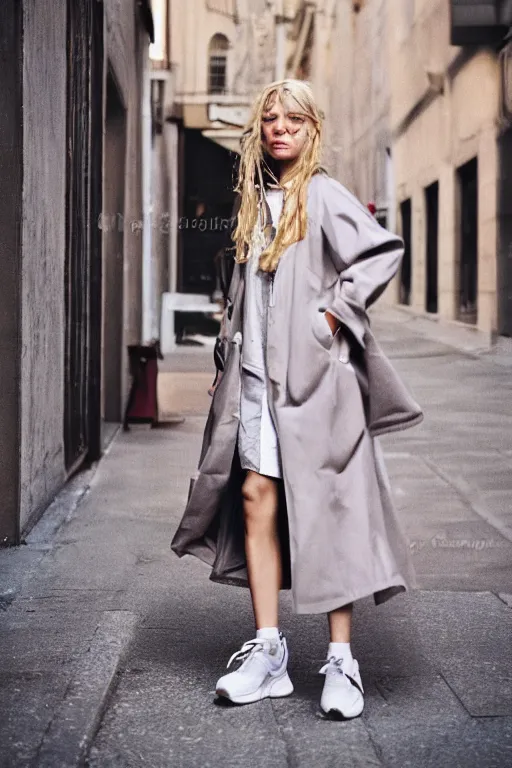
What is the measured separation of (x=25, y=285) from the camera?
561cm

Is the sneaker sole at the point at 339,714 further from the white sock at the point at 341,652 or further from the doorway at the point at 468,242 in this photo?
the doorway at the point at 468,242

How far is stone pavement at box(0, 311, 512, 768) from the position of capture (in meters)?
3.28

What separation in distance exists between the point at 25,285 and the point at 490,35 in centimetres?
1517

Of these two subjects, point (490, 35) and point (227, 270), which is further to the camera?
point (490, 35)

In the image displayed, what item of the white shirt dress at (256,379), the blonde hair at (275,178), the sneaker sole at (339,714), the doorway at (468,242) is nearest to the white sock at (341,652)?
the sneaker sole at (339,714)

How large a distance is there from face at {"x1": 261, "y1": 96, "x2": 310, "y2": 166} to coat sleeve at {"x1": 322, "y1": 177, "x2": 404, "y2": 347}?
0.17 m

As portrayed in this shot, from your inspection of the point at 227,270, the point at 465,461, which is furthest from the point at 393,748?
the point at 465,461

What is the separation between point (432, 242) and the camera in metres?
25.5

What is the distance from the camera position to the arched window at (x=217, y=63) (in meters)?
26.2

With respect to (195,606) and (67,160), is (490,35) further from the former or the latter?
(195,606)

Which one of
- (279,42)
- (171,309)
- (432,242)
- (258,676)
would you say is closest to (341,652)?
(258,676)

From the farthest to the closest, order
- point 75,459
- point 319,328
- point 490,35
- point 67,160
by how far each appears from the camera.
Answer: point 490,35 < point 75,459 < point 67,160 < point 319,328

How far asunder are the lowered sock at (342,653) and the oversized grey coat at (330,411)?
169 mm

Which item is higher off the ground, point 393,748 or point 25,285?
point 25,285
